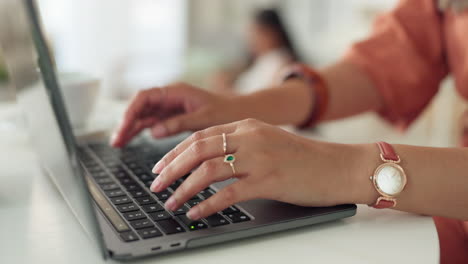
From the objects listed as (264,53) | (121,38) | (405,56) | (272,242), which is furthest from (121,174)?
(121,38)

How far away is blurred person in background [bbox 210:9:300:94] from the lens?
3.04 m

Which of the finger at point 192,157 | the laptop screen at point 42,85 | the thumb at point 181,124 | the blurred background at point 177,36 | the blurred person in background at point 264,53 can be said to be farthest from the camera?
the blurred background at point 177,36

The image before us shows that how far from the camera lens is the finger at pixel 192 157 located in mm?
534

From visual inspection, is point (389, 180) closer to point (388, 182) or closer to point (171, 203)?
point (388, 182)

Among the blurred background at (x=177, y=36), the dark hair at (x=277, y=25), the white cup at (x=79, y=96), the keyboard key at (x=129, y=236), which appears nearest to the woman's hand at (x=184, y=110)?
the white cup at (x=79, y=96)

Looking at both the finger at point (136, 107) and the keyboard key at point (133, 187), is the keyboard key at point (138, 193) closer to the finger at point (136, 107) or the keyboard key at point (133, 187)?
the keyboard key at point (133, 187)

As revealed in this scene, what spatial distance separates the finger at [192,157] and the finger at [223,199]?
0.04 meters

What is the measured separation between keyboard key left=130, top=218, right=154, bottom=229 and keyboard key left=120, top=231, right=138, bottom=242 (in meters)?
0.01

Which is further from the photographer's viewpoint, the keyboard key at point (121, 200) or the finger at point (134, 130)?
the finger at point (134, 130)

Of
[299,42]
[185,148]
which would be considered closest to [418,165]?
[185,148]

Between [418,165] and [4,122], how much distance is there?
71cm

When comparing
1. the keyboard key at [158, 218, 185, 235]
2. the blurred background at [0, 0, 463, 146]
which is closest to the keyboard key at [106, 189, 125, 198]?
the keyboard key at [158, 218, 185, 235]

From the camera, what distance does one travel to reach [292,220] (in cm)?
53

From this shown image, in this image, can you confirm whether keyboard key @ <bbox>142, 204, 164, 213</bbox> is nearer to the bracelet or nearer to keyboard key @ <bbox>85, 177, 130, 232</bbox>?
keyboard key @ <bbox>85, 177, 130, 232</bbox>
